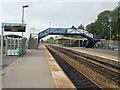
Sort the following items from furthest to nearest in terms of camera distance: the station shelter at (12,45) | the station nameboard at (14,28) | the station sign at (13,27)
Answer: the station shelter at (12,45), the station nameboard at (14,28), the station sign at (13,27)

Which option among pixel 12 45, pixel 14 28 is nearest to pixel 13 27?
pixel 14 28

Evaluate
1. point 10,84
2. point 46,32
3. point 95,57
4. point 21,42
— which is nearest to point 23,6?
point 21,42

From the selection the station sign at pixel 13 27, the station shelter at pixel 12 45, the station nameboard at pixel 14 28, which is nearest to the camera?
the station sign at pixel 13 27

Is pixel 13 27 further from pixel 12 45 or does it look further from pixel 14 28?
pixel 12 45

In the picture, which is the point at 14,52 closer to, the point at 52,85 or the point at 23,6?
the point at 23,6

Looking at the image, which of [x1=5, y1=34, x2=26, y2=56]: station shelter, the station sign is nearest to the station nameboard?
the station sign

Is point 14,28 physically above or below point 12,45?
above

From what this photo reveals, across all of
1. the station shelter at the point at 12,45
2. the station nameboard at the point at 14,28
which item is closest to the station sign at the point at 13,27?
the station nameboard at the point at 14,28

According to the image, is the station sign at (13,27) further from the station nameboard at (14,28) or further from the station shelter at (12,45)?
the station shelter at (12,45)

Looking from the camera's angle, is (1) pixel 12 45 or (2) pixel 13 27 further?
(1) pixel 12 45

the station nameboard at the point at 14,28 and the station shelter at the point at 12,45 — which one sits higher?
the station nameboard at the point at 14,28

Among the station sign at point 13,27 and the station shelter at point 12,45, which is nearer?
the station sign at point 13,27

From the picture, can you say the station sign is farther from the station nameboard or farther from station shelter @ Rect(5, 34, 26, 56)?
station shelter @ Rect(5, 34, 26, 56)

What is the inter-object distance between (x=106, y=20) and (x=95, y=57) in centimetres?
6964
